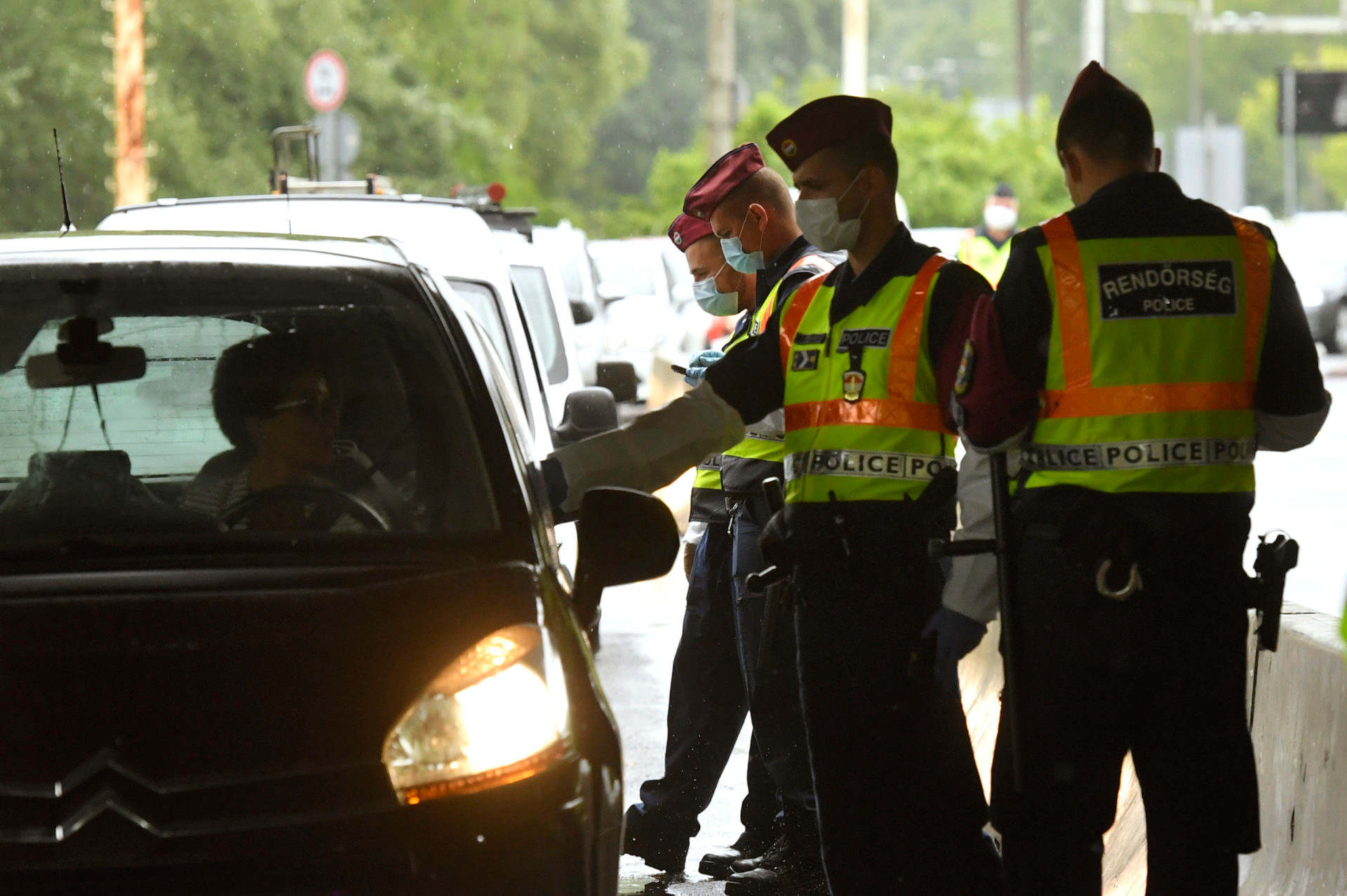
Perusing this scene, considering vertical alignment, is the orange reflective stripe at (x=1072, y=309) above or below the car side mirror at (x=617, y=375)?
above

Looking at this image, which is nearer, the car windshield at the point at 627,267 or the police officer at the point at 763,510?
the police officer at the point at 763,510

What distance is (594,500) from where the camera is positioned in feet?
12.4

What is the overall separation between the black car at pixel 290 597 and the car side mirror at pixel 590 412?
5.69 feet

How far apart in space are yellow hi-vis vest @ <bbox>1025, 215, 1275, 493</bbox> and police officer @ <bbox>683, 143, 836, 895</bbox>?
5.17ft

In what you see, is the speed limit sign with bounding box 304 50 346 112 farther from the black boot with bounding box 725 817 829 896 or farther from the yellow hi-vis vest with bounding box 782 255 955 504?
the yellow hi-vis vest with bounding box 782 255 955 504

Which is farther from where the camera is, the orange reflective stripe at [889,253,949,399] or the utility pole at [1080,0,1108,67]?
the utility pole at [1080,0,1108,67]

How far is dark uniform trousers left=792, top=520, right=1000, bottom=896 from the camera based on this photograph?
4.37 m

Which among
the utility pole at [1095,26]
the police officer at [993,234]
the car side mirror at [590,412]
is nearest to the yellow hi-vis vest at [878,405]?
the car side mirror at [590,412]

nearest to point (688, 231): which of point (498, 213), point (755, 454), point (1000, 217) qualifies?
point (755, 454)

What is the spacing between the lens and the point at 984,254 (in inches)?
594

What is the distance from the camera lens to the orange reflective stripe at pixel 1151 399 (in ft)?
12.8

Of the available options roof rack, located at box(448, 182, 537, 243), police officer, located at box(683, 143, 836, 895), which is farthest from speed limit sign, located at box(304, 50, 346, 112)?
police officer, located at box(683, 143, 836, 895)

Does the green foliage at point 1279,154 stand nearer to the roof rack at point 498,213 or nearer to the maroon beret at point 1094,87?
the roof rack at point 498,213

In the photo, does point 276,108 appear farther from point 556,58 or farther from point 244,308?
point 244,308
